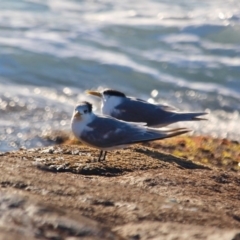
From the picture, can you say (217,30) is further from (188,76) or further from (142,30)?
(188,76)

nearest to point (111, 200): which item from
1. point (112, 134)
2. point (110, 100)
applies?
point (112, 134)

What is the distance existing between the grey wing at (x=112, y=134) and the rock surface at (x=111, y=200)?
73 cm

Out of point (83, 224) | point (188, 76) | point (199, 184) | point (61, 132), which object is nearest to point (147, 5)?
point (188, 76)

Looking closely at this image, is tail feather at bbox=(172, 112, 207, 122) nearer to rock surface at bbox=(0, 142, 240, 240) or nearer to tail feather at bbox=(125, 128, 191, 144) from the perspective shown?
tail feather at bbox=(125, 128, 191, 144)

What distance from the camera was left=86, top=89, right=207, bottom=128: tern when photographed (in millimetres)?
8188

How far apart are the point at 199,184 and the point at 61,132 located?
5847 mm

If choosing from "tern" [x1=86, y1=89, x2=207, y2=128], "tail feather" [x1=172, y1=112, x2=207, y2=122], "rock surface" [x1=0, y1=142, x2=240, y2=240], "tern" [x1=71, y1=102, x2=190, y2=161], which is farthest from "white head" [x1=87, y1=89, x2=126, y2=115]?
"rock surface" [x1=0, y1=142, x2=240, y2=240]

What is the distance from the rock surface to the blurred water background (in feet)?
15.7

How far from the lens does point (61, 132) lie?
424 inches

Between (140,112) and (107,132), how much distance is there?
5.03 feet

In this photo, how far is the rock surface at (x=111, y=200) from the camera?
364 cm

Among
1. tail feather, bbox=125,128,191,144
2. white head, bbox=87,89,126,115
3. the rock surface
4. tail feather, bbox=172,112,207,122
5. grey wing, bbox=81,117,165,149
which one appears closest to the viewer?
the rock surface

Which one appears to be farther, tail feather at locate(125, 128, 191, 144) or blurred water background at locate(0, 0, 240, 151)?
blurred water background at locate(0, 0, 240, 151)

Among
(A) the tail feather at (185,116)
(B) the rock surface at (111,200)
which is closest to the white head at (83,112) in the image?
(B) the rock surface at (111,200)
